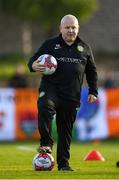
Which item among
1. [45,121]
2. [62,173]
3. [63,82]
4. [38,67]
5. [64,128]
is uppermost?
[38,67]

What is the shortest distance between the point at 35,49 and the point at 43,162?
1021 inches

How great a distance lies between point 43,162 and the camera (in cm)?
1241

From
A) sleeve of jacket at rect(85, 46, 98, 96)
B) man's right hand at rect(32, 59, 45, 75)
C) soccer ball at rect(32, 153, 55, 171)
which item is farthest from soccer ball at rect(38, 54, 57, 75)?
soccer ball at rect(32, 153, 55, 171)

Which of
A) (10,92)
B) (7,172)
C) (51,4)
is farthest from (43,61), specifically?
(51,4)

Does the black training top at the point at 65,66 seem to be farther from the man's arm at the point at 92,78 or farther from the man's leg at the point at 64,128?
the man's arm at the point at 92,78

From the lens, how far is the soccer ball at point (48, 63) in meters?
12.4

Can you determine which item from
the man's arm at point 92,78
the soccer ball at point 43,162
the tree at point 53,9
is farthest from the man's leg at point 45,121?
the tree at point 53,9

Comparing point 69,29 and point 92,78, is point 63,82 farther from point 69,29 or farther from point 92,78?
point 69,29

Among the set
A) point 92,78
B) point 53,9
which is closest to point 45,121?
point 92,78

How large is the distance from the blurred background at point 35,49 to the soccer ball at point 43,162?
10617 millimetres

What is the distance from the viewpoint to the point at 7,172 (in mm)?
12211

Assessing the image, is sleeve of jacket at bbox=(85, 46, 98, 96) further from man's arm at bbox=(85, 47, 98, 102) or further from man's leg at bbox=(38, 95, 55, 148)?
man's leg at bbox=(38, 95, 55, 148)

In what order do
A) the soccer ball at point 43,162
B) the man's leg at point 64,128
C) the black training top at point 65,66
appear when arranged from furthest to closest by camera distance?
1. the man's leg at point 64,128
2. the black training top at point 65,66
3. the soccer ball at point 43,162

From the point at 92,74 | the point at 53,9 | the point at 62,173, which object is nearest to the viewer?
the point at 62,173
